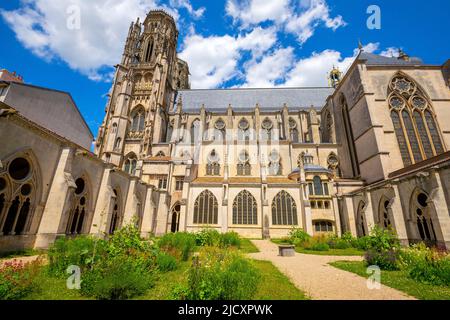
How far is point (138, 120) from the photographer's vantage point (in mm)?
33250

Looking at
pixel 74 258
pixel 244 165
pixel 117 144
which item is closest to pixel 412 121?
pixel 244 165

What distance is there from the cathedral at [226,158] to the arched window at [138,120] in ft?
0.66

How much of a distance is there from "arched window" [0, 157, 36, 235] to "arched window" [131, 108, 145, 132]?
2399 cm

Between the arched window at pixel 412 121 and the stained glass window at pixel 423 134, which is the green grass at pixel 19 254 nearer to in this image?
the arched window at pixel 412 121

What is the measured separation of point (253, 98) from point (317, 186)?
25.7 metres

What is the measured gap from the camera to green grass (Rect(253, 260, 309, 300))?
4393 millimetres

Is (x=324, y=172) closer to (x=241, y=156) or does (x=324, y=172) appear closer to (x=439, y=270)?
(x=241, y=156)

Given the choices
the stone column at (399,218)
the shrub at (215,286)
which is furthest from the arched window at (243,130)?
the shrub at (215,286)

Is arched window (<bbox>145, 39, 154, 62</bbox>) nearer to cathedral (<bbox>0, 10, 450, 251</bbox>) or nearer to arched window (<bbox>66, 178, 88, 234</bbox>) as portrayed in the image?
cathedral (<bbox>0, 10, 450, 251</bbox>)

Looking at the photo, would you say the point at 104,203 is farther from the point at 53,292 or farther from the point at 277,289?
the point at 277,289

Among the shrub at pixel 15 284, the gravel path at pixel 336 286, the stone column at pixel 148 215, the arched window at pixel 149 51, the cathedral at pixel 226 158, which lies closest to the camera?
the shrub at pixel 15 284

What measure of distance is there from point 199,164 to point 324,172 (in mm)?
16740

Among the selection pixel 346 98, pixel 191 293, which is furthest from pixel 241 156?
pixel 191 293

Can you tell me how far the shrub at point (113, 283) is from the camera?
426 cm
